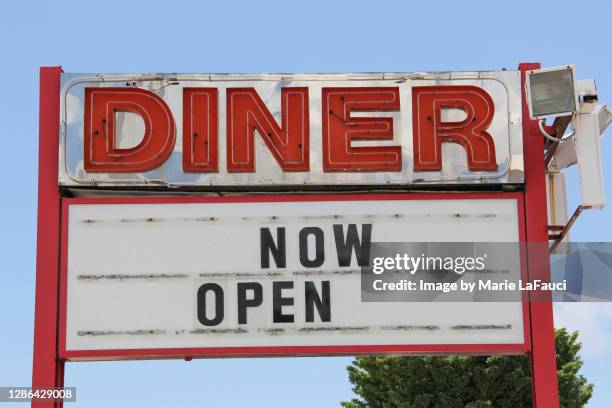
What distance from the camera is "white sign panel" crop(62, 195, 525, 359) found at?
539 inches

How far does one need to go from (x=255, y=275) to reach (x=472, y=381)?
2368 cm

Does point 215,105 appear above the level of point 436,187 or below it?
above

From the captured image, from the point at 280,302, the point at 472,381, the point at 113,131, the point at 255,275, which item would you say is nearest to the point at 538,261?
the point at 280,302

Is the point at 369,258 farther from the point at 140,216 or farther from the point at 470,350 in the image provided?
the point at 140,216

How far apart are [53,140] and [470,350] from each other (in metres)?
5.59

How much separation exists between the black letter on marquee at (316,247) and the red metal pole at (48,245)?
2912mm

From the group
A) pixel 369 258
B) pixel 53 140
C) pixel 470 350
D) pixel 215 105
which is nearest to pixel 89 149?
pixel 53 140

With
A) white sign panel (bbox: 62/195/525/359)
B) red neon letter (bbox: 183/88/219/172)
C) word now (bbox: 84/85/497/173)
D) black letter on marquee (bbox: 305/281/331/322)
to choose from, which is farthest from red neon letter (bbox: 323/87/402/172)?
black letter on marquee (bbox: 305/281/331/322)

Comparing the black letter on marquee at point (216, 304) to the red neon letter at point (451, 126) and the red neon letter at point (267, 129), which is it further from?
the red neon letter at point (451, 126)

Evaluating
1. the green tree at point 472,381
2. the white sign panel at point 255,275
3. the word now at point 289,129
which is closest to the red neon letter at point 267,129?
the word now at point 289,129

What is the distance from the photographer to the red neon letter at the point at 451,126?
14227 millimetres

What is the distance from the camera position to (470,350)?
13.6 metres

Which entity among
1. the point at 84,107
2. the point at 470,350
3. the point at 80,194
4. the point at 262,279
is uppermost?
the point at 84,107

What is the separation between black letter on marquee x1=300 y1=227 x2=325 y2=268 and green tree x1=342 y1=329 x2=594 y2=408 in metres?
21.9
